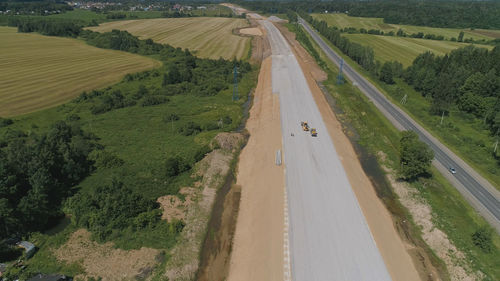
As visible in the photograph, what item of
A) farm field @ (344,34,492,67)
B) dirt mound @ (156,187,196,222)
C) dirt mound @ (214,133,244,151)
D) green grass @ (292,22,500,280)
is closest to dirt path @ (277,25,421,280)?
green grass @ (292,22,500,280)

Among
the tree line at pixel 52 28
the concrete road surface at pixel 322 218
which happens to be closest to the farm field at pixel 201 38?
the tree line at pixel 52 28

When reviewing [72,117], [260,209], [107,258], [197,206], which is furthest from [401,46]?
[107,258]

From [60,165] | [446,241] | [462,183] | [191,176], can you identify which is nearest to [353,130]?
[462,183]

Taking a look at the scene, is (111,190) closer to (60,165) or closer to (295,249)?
(60,165)

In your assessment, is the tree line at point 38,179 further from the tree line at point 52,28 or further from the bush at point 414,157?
the tree line at point 52,28

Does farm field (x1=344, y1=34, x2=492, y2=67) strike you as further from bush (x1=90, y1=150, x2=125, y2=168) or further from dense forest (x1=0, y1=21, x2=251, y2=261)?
bush (x1=90, y1=150, x2=125, y2=168)

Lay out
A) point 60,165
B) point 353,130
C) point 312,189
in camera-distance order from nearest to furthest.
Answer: point 312,189
point 60,165
point 353,130
